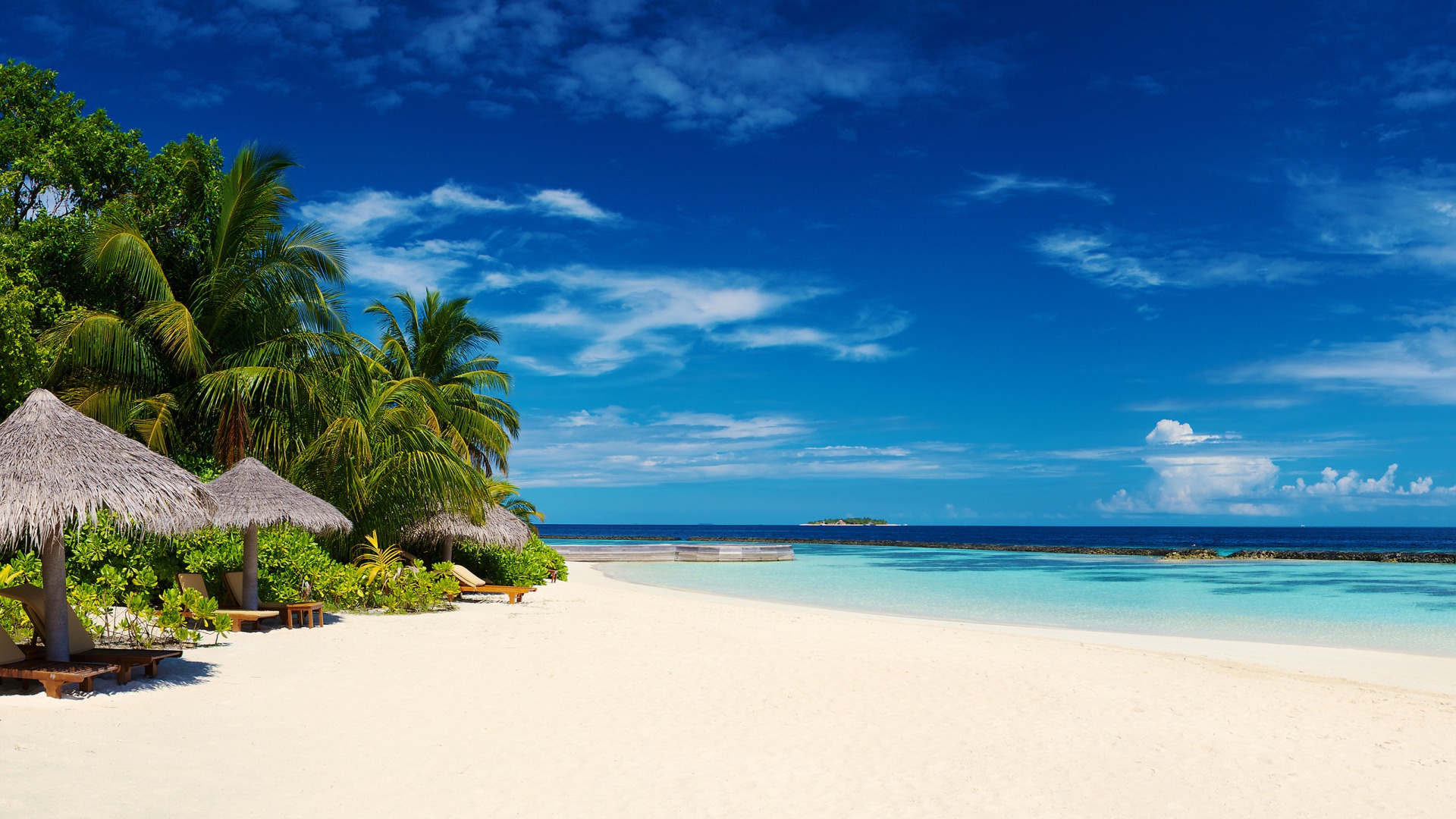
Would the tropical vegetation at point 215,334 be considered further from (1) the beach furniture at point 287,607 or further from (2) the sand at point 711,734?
(2) the sand at point 711,734

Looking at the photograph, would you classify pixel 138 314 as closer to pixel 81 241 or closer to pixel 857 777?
pixel 81 241

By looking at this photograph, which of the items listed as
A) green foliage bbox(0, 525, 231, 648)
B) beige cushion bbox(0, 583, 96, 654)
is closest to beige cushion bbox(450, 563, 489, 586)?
green foliage bbox(0, 525, 231, 648)

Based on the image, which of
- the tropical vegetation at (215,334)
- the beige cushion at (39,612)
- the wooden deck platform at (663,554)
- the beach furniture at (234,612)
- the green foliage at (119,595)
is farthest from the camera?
the wooden deck platform at (663,554)

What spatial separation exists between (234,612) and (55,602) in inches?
131

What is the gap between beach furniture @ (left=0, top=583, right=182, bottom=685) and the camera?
6.73 meters

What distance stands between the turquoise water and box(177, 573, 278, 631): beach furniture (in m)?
11.5

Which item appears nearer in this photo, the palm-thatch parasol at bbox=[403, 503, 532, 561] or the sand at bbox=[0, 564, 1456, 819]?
the sand at bbox=[0, 564, 1456, 819]

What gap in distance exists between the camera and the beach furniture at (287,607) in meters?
10.5

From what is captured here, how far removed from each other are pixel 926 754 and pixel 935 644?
18.0 ft

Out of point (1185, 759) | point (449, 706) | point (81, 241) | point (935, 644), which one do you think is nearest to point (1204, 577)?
point (935, 644)

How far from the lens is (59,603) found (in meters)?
6.72

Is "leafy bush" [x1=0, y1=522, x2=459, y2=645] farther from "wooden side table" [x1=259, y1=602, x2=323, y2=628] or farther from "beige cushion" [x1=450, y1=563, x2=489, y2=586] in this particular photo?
"beige cushion" [x1=450, y1=563, x2=489, y2=586]

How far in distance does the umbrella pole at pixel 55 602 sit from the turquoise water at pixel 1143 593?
13.7m

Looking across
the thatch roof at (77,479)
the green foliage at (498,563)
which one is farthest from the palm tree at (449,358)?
the thatch roof at (77,479)
